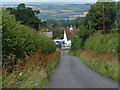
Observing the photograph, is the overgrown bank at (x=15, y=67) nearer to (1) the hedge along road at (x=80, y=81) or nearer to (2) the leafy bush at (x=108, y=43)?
(1) the hedge along road at (x=80, y=81)

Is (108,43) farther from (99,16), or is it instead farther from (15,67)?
(99,16)

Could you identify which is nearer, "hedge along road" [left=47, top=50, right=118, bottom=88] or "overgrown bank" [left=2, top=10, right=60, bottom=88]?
"overgrown bank" [left=2, top=10, right=60, bottom=88]

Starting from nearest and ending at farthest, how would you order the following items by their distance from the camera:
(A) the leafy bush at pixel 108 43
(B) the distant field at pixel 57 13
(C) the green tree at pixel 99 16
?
1. (A) the leafy bush at pixel 108 43
2. (C) the green tree at pixel 99 16
3. (B) the distant field at pixel 57 13

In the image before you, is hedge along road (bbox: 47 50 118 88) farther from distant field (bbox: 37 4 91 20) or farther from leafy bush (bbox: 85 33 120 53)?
distant field (bbox: 37 4 91 20)

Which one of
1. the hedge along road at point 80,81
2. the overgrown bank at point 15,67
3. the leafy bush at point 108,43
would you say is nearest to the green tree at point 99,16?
the leafy bush at point 108,43

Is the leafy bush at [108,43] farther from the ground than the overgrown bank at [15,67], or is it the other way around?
the overgrown bank at [15,67]

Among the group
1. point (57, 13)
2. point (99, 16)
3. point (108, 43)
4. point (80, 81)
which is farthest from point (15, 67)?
point (57, 13)

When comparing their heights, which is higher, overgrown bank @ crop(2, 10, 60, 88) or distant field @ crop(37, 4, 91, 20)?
overgrown bank @ crop(2, 10, 60, 88)

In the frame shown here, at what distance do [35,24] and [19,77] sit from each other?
49734 millimetres

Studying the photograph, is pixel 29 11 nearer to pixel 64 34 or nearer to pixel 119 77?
pixel 119 77

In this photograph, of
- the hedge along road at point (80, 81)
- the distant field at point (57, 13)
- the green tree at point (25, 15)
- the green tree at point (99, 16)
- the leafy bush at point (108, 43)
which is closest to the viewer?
the hedge along road at point (80, 81)

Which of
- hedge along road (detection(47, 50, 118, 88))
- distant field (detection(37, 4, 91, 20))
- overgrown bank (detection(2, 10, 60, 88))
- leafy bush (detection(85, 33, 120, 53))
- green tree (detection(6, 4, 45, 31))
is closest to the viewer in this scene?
overgrown bank (detection(2, 10, 60, 88))

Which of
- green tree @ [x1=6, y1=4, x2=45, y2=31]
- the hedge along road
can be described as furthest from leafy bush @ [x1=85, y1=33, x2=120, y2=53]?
green tree @ [x1=6, y1=4, x2=45, y2=31]

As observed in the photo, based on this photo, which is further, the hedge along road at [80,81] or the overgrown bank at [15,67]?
the hedge along road at [80,81]
